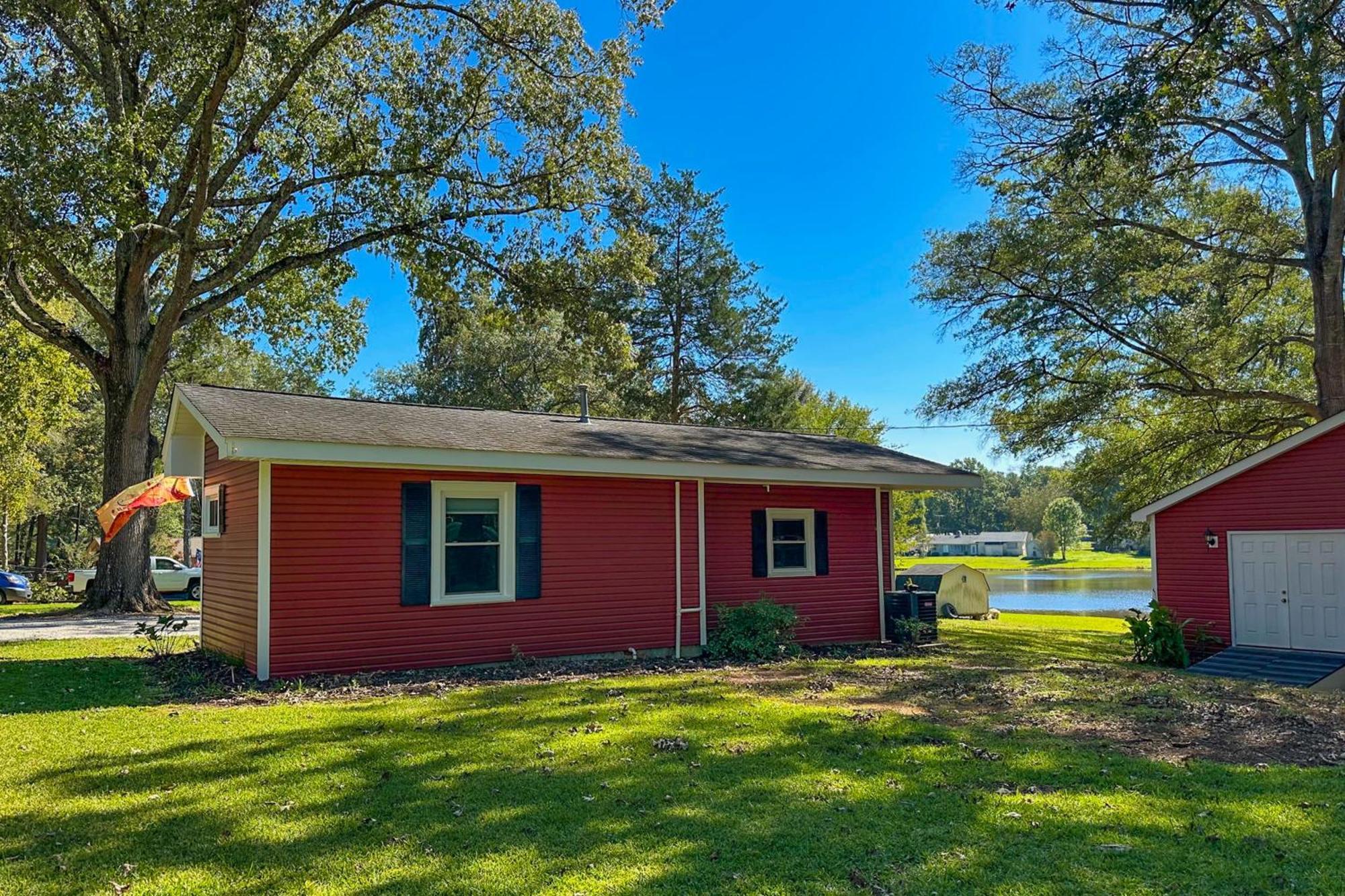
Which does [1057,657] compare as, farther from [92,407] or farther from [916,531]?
[92,407]

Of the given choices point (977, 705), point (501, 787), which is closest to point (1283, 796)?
point (977, 705)

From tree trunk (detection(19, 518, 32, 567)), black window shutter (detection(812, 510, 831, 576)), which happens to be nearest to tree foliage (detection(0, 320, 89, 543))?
tree trunk (detection(19, 518, 32, 567))

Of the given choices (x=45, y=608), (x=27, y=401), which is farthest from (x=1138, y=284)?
(x=27, y=401)

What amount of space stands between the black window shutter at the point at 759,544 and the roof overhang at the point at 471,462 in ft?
1.85

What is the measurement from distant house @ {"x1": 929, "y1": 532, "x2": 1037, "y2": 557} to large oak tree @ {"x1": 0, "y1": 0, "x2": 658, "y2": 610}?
3230 inches

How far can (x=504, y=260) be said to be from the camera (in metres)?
16.3

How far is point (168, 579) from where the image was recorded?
892 inches

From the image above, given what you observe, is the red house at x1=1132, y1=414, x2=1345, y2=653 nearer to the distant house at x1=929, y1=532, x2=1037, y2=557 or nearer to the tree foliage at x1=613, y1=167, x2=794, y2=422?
the tree foliage at x1=613, y1=167, x2=794, y2=422

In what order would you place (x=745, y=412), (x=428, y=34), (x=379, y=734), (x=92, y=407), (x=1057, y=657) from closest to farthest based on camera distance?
(x=379, y=734)
(x=1057, y=657)
(x=428, y=34)
(x=745, y=412)
(x=92, y=407)

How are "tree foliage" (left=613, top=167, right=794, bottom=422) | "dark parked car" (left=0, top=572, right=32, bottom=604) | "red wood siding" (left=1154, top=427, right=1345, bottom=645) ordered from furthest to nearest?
"tree foliage" (left=613, top=167, right=794, bottom=422) < "dark parked car" (left=0, top=572, right=32, bottom=604) < "red wood siding" (left=1154, top=427, right=1345, bottom=645)

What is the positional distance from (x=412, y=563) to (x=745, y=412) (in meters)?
19.0

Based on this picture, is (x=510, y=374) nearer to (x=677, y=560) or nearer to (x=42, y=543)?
(x=677, y=560)

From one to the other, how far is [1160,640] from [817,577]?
5610mm

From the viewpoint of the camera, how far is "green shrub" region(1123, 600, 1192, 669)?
42.9 feet
